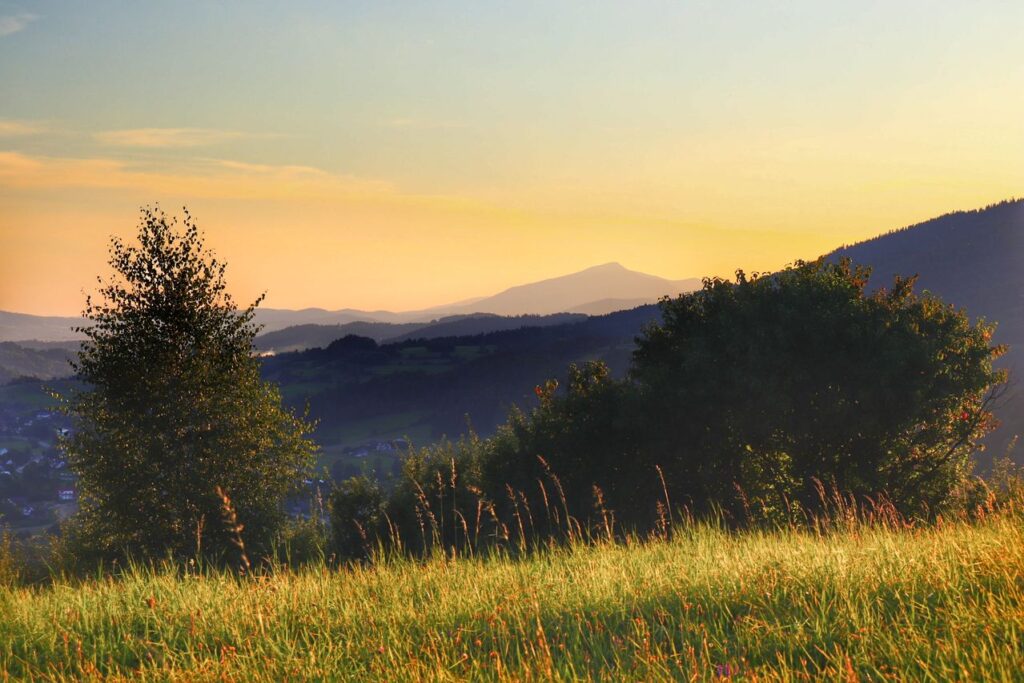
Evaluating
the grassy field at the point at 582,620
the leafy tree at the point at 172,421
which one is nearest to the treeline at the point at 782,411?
the leafy tree at the point at 172,421

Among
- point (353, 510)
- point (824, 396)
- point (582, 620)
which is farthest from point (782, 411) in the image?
point (582, 620)

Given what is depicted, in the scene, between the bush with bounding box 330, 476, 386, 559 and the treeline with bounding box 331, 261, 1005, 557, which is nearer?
the treeline with bounding box 331, 261, 1005, 557

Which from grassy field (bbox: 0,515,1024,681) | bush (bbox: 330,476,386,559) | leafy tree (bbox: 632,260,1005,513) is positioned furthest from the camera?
bush (bbox: 330,476,386,559)

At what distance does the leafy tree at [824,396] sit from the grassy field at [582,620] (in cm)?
2465

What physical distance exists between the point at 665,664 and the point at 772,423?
29816mm

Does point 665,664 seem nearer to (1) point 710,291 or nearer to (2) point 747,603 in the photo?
(2) point 747,603

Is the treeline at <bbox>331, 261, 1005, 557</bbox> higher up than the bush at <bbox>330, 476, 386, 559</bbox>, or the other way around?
the treeline at <bbox>331, 261, 1005, 557</bbox>

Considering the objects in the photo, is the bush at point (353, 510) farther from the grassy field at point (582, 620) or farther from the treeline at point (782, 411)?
the grassy field at point (582, 620)

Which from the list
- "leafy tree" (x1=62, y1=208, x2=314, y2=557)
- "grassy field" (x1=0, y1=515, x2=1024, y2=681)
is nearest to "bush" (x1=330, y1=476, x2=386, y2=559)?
"leafy tree" (x1=62, y1=208, x2=314, y2=557)

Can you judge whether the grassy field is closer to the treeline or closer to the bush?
the treeline

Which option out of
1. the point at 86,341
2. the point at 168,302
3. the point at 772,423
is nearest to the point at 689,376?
the point at 772,423

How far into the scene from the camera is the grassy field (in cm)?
652

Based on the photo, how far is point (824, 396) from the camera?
34406 mm

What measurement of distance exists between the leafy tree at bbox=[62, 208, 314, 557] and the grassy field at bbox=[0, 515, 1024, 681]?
1127 inches
